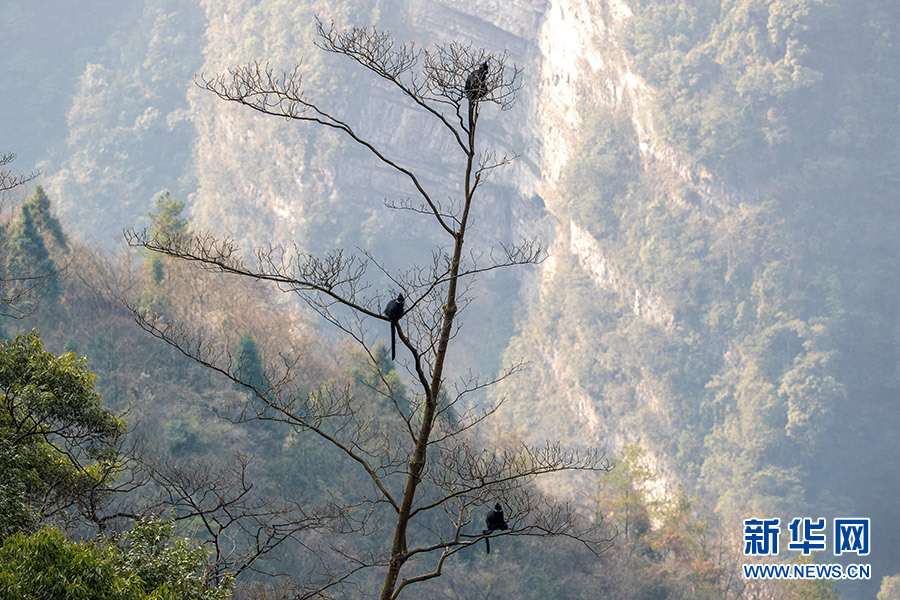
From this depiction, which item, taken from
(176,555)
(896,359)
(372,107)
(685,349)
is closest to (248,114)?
(372,107)

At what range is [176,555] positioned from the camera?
25.1ft

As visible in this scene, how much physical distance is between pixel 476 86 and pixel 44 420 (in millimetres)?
5393

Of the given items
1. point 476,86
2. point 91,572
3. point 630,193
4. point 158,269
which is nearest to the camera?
point 91,572

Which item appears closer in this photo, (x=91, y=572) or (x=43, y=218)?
(x=91, y=572)

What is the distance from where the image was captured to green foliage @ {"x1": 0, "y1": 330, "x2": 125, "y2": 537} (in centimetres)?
879

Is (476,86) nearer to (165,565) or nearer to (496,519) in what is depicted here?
(496,519)

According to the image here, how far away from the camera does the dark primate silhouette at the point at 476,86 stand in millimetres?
7086

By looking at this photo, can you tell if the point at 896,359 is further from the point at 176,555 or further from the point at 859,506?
the point at 176,555

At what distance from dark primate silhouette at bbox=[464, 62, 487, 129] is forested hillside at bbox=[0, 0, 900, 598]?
48.7 m

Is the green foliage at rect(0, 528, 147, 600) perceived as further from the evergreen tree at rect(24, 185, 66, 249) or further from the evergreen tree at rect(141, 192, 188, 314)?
the evergreen tree at rect(141, 192, 188, 314)

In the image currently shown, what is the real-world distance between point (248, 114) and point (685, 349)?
121 feet

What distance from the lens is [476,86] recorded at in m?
7.16

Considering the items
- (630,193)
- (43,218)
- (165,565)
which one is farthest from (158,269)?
(630,193)

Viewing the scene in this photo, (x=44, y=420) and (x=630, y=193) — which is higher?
A: (x=630, y=193)
